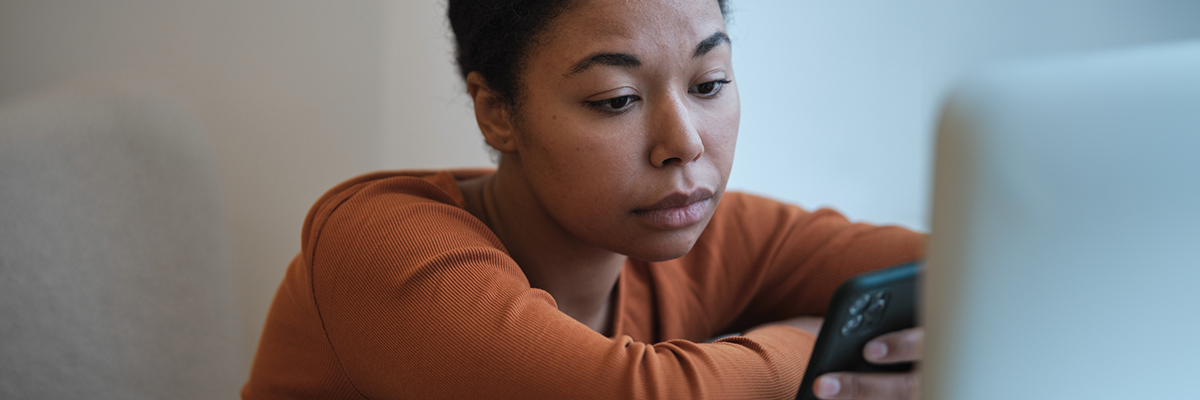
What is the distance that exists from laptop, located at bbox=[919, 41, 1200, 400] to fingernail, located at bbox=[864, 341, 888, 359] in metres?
0.20

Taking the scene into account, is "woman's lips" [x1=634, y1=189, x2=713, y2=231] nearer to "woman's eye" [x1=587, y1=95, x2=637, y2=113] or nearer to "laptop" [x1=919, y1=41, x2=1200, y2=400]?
"woman's eye" [x1=587, y1=95, x2=637, y2=113]

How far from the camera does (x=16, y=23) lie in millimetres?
1093

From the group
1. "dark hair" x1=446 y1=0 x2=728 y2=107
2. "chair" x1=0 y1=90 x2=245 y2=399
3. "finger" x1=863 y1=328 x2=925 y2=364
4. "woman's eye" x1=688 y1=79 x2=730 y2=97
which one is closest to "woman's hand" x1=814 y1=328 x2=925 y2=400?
"finger" x1=863 y1=328 x2=925 y2=364

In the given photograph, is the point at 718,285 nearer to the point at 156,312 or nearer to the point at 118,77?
the point at 156,312

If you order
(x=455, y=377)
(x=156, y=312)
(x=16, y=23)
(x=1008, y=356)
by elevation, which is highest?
(x=16, y=23)

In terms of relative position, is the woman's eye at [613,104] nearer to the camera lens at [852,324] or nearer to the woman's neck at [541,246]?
the woman's neck at [541,246]

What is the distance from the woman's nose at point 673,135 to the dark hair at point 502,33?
5.4 inches

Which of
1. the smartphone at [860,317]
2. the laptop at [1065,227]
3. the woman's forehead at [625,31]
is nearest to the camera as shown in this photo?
the laptop at [1065,227]

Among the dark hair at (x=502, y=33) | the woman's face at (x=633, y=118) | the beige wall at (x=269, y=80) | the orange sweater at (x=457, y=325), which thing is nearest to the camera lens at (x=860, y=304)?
the orange sweater at (x=457, y=325)

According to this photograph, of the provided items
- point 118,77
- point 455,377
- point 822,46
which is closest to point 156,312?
point 118,77

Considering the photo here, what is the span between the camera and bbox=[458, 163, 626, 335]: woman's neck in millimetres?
912

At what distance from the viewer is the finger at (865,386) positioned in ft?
2.00

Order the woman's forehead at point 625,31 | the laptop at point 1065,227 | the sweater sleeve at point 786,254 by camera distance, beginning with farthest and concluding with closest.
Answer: the sweater sleeve at point 786,254, the woman's forehead at point 625,31, the laptop at point 1065,227

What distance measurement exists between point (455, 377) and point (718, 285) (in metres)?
0.54
